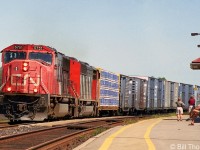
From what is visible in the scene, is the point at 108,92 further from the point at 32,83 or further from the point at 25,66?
the point at 25,66

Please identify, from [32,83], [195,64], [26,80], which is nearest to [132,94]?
[32,83]

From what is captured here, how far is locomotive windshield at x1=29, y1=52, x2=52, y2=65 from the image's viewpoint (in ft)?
76.3

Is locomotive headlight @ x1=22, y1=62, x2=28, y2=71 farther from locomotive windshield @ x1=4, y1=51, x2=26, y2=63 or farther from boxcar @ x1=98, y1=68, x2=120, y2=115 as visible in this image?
boxcar @ x1=98, y1=68, x2=120, y2=115

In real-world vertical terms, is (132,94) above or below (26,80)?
below

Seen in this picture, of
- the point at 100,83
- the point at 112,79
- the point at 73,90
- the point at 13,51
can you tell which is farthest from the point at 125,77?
the point at 13,51

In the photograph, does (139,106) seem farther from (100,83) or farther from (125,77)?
(100,83)

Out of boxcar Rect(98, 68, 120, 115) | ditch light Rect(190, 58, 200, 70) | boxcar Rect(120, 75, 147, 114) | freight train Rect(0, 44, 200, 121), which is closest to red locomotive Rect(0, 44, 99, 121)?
freight train Rect(0, 44, 200, 121)

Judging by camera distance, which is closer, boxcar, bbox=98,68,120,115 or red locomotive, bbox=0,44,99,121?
red locomotive, bbox=0,44,99,121

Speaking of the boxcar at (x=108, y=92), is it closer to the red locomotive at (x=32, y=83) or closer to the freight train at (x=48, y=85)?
the freight train at (x=48, y=85)

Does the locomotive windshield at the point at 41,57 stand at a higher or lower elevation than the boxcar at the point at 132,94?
higher

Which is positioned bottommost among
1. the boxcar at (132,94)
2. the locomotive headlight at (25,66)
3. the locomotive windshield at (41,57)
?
the boxcar at (132,94)

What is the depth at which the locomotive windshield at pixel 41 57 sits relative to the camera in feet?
76.3

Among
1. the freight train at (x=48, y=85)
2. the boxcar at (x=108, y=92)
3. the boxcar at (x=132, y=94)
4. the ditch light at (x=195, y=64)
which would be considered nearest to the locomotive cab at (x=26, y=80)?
the freight train at (x=48, y=85)

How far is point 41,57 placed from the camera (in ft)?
76.9
